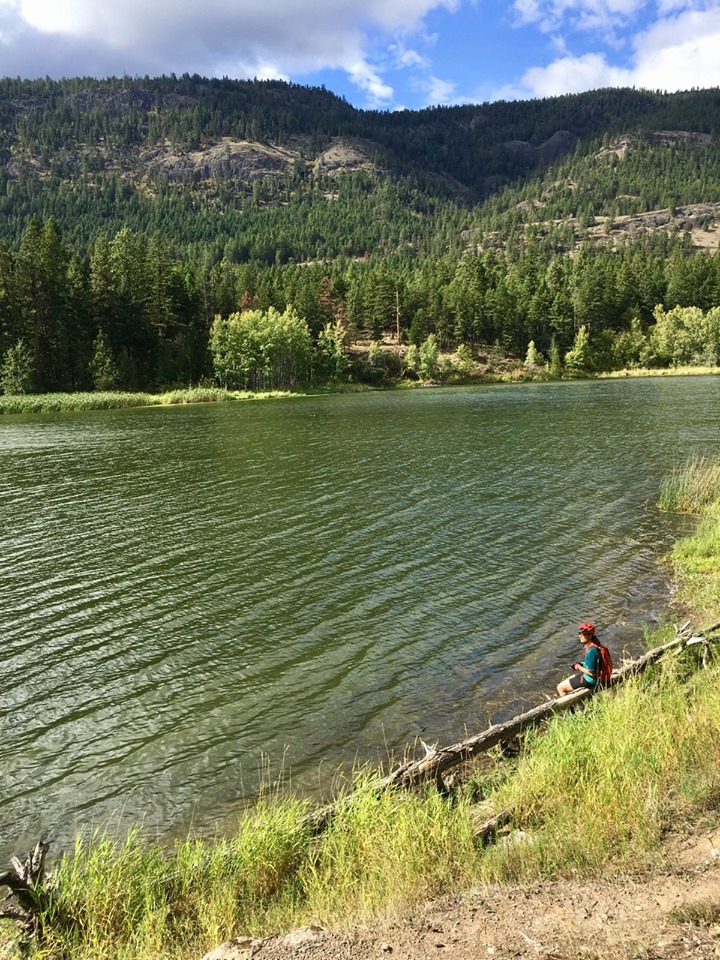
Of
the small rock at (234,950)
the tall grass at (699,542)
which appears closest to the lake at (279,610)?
the tall grass at (699,542)

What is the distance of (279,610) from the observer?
16.7 m

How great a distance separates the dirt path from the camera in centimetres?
503

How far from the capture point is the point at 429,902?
20.2 feet

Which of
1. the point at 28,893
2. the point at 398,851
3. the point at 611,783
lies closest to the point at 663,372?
the point at 611,783

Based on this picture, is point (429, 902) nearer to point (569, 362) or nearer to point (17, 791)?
point (17, 791)

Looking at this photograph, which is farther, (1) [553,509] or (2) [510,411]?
Answer: (2) [510,411]

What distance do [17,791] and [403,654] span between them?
25.4ft

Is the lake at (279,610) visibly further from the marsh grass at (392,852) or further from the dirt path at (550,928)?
the dirt path at (550,928)

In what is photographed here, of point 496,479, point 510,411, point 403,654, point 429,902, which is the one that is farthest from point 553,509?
point 510,411

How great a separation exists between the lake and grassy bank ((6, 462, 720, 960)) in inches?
77.5

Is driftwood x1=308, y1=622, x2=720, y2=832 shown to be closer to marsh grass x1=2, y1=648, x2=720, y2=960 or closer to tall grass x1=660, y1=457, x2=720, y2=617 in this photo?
marsh grass x1=2, y1=648, x2=720, y2=960

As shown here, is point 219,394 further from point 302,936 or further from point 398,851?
point 302,936

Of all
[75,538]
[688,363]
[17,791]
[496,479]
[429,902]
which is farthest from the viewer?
[688,363]

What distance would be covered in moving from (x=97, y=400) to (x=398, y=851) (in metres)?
91.6
